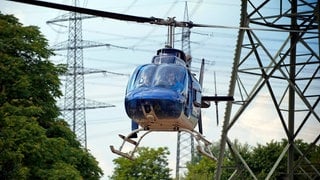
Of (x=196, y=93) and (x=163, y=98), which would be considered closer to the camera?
(x=163, y=98)

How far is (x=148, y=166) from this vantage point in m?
70.5

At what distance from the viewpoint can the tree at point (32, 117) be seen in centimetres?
3597

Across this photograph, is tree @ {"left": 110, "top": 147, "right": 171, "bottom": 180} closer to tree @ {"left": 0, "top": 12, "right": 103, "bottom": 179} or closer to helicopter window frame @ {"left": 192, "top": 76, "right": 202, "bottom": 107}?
tree @ {"left": 0, "top": 12, "right": 103, "bottom": 179}

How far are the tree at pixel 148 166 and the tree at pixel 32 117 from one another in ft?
90.5

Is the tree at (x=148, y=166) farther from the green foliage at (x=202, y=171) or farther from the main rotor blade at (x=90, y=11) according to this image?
the main rotor blade at (x=90, y=11)

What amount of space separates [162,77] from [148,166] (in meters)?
51.9

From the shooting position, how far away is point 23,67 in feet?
131

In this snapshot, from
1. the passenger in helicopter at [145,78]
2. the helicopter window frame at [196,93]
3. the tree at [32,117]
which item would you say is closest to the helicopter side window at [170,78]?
the passenger in helicopter at [145,78]

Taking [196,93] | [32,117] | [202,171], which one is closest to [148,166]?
[202,171]

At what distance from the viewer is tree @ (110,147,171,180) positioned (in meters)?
70.0

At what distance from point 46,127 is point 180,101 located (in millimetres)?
22782

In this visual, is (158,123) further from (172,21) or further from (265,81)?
(265,81)

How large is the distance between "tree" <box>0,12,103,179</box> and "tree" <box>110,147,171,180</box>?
→ 27.6 meters

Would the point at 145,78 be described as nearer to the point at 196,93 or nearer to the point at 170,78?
the point at 170,78
